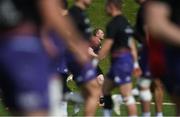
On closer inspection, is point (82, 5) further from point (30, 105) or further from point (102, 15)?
point (102, 15)

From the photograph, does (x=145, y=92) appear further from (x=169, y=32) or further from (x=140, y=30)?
(x=169, y=32)

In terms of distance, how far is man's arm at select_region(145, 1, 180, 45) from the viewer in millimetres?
3884

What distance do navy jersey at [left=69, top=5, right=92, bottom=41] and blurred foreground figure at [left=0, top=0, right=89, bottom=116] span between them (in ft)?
17.7

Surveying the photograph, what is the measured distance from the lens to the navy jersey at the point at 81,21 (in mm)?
9836

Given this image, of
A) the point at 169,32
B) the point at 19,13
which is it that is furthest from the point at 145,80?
the point at 169,32

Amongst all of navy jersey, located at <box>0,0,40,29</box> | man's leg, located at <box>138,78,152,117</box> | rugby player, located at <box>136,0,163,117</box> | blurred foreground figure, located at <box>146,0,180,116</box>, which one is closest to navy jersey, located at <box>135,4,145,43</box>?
rugby player, located at <box>136,0,163,117</box>

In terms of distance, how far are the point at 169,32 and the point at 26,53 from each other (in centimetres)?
87

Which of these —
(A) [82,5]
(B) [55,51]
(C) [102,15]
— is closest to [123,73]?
(A) [82,5]

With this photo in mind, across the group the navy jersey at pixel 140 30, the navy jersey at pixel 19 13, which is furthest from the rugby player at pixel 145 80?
the navy jersey at pixel 19 13

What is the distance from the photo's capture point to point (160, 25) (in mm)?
3881

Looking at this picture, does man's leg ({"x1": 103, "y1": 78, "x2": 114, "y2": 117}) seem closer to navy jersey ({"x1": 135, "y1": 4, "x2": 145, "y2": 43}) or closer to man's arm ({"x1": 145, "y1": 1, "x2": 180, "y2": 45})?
navy jersey ({"x1": 135, "y1": 4, "x2": 145, "y2": 43})

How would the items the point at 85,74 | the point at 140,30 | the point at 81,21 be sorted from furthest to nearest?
1. the point at 140,30
2. the point at 81,21
3. the point at 85,74

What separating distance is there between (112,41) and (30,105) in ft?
→ 20.8

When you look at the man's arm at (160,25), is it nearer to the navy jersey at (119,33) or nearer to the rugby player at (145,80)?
the rugby player at (145,80)
